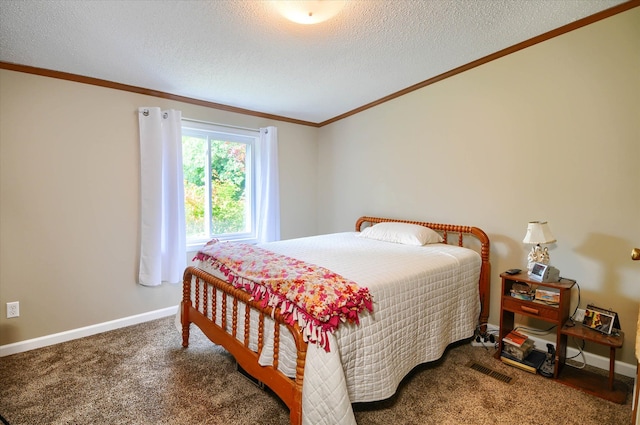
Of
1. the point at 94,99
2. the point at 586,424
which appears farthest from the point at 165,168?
the point at 586,424

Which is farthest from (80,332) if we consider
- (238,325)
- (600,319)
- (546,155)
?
(546,155)

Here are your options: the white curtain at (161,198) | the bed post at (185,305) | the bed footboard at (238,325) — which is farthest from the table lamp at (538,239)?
the white curtain at (161,198)

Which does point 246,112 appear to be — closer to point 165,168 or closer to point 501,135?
point 165,168

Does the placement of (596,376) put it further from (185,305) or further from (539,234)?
(185,305)

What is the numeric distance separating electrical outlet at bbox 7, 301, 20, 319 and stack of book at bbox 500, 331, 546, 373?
3827 mm

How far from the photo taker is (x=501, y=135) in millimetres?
2598

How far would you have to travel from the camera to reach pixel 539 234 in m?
2.13

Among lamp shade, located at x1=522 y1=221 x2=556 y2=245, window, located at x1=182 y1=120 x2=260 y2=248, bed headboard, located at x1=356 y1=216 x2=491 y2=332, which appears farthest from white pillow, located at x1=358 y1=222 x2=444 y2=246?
window, located at x1=182 y1=120 x2=260 y2=248

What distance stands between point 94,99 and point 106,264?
59.6 inches

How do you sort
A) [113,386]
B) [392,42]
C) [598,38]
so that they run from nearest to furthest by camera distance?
1. [113,386]
2. [598,38]
3. [392,42]

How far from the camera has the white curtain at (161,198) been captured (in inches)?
116

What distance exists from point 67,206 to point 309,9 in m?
2.57

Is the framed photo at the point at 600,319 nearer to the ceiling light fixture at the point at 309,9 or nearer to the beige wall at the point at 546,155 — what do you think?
the beige wall at the point at 546,155

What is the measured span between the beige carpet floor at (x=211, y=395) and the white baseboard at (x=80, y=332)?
3.8 inches
